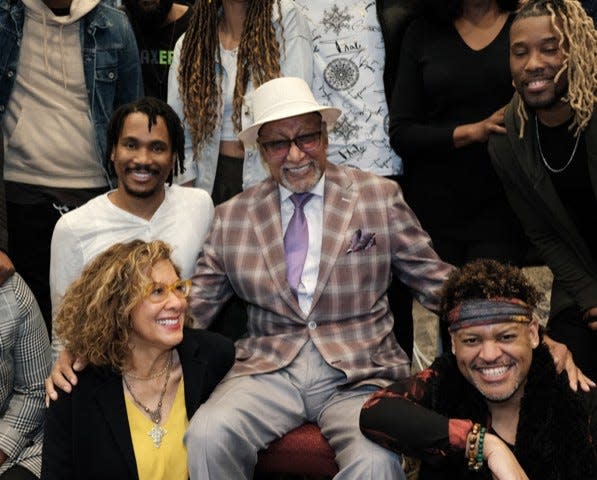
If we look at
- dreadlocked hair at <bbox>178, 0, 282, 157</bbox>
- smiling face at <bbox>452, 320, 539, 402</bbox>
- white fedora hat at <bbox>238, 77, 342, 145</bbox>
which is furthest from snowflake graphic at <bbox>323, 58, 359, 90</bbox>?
smiling face at <bbox>452, 320, 539, 402</bbox>

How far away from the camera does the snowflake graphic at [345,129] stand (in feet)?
16.3

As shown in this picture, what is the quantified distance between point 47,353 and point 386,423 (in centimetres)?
144

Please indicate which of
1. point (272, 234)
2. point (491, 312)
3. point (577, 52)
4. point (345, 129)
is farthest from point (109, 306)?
point (577, 52)

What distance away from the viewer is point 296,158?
4.40 meters

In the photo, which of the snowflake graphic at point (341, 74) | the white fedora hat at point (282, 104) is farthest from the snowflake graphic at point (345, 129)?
the white fedora hat at point (282, 104)

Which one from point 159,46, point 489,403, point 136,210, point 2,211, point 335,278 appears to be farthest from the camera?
point 159,46

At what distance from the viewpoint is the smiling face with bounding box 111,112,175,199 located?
15.2ft

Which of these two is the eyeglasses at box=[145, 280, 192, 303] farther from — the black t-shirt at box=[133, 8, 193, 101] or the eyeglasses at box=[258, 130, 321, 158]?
the black t-shirt at box=[133, 8, 193, 101]

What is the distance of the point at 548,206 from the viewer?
14.4 ft

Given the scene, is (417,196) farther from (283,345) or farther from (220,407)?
(220,407)

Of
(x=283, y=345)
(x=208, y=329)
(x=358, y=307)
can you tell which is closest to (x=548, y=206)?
A: (x=358, y=307)

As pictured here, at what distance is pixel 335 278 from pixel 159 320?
0.69 m

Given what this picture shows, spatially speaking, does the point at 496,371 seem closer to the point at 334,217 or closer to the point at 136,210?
the point at 334,217

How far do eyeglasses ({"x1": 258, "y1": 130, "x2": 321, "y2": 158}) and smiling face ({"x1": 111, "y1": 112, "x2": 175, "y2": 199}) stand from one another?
492 millimetres
